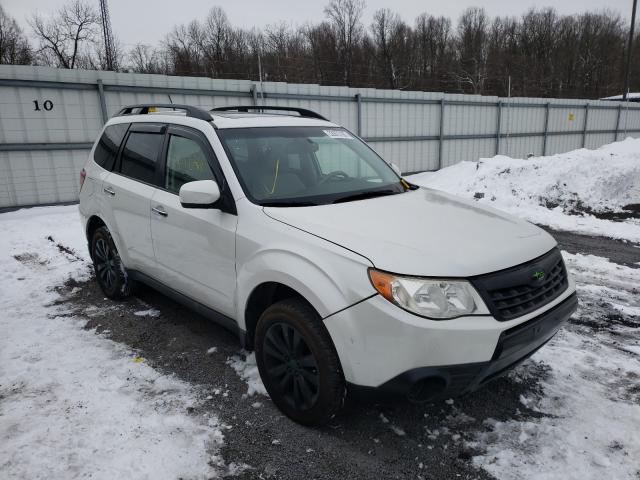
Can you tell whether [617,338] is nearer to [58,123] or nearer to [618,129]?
[58,123]

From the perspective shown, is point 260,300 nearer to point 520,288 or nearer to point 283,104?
point 520,288

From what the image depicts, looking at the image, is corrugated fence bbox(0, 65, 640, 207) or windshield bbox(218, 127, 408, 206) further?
corrugated fence bbox(0, 65, 640, 207)

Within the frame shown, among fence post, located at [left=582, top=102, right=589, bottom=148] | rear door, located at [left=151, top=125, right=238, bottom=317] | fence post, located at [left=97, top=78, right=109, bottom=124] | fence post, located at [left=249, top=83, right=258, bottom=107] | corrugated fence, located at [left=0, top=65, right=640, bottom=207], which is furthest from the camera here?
fence post, located at [left=582, top=102, right=589, bottom=148]

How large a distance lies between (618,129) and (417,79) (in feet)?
76.4

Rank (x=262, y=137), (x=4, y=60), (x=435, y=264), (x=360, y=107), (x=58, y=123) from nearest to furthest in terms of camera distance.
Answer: (x=435, y=264), (x=262, y=137), (x=58, y=123), (x=360, y=107), (x=4, y=60)

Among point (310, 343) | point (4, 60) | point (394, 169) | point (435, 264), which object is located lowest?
point (310, 343)

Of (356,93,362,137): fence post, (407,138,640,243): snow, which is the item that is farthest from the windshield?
(356,93,362,137): fence post

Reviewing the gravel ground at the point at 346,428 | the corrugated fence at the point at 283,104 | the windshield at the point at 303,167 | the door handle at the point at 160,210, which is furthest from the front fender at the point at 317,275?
the corrugated fence at the point at 283,104

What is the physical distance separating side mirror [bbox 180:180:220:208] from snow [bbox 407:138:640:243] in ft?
22.6

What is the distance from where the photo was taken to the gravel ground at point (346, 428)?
2422 mm

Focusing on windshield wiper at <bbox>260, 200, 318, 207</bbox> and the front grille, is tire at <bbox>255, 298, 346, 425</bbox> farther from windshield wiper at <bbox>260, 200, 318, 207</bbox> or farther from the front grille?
the front grille

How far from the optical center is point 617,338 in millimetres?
3760

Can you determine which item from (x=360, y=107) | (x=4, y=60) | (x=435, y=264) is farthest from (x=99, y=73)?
(x=4, y=60)

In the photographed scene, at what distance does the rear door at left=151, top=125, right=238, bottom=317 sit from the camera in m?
3.06
